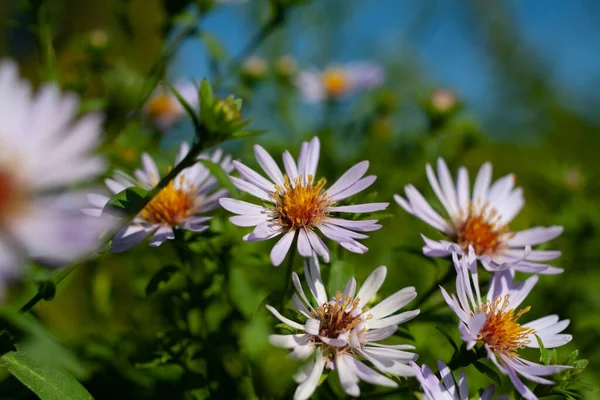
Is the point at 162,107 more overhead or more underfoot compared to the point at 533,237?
more overhead

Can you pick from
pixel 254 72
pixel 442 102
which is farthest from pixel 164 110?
pixel 442 102

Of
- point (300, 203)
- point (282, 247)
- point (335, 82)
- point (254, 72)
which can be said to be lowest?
point (282, 247)

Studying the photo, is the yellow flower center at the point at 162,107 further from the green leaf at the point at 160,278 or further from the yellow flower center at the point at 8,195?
the yellow flower center at the point at 8,195

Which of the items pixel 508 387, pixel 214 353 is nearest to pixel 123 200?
pixel 214 353

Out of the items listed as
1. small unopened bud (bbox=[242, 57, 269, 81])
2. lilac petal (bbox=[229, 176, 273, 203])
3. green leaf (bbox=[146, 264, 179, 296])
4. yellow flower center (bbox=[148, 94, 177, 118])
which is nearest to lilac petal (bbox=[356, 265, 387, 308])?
lilac petal (bbox=[229, 176, 273, 203])

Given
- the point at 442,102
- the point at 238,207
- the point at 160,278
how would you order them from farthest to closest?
the point at 442,102 < the point at 160,278 < the point at 238,207

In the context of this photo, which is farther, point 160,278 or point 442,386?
point 160,278

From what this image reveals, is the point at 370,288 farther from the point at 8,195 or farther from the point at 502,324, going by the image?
the point at 8,195
